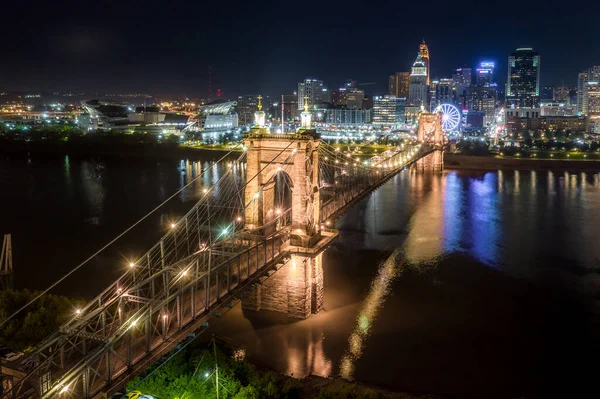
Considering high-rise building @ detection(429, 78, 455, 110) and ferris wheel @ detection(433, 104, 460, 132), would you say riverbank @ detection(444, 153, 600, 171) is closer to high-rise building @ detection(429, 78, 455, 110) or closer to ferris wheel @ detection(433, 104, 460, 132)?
ferris wheel @ detection(433, 104, 460, 132)

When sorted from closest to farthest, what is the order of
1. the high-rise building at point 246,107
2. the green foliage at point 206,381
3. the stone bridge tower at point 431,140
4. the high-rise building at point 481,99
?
the green foliage at point 206,381 → the stone bridge tower at point 431,140 → the high-rise building at point 246,107 → the high-rise building at point 481,99

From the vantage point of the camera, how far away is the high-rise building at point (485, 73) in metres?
171

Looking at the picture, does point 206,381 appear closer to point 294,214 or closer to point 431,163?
point 294,214

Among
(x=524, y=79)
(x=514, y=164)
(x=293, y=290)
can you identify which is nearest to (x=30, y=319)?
(x=293, y=290)

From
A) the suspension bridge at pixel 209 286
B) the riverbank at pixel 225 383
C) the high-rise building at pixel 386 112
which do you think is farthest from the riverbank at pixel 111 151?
the high-rise building at pixel 386 112

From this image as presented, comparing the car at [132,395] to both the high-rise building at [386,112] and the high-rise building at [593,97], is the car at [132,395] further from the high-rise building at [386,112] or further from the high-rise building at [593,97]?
the high-rise building at [593,97]

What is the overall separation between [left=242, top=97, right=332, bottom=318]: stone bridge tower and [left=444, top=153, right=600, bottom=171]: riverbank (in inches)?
1650

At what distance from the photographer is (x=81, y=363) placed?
7383 mm

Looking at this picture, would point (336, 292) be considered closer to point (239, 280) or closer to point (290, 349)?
point (290, 349)

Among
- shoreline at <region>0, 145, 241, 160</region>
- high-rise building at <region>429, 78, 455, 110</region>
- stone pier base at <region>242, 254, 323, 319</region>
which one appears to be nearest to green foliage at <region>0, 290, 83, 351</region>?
stone pier base at <region>242, 254, 323, 319</region>

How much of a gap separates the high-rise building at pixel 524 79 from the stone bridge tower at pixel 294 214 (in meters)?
147

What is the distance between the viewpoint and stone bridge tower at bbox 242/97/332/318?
13188 millimetres

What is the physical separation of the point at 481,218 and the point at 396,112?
100132 millimetres

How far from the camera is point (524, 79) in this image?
152750 mm
